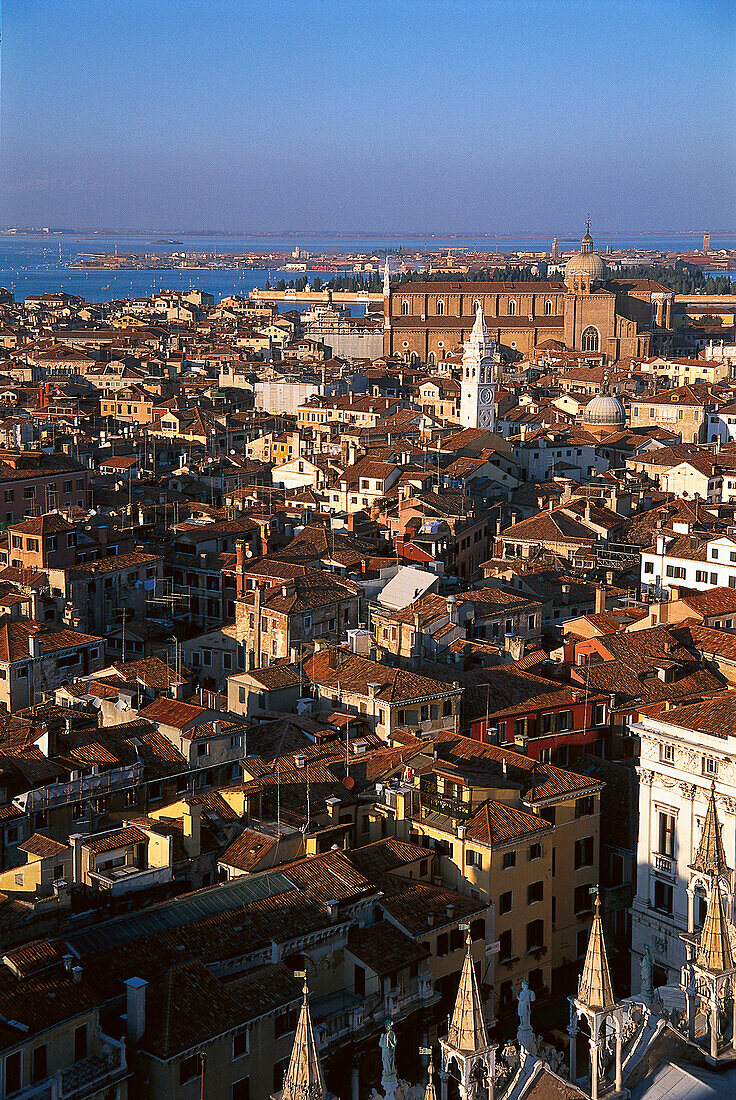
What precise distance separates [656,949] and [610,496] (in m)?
12.8

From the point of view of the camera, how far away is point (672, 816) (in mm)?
9477

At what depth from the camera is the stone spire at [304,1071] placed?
496 cm

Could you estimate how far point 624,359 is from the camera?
4953 cm

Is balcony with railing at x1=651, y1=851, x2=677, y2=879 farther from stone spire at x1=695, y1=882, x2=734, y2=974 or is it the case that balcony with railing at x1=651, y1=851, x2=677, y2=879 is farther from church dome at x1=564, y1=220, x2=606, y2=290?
church dome at x1=564, y1=220, x2=606, y2=290

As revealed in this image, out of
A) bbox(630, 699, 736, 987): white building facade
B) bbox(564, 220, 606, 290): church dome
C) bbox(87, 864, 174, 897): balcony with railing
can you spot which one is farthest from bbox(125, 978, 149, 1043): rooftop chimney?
bbox(564, 220, 606, 290): church dome

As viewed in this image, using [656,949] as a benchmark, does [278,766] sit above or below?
above

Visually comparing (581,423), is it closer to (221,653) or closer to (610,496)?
(610,496)

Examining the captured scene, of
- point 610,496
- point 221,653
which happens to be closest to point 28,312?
point 610,496

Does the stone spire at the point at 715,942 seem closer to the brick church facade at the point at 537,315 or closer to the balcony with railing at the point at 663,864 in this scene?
the balcony with railing at the point at 663,864

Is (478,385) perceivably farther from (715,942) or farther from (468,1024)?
(468,1024)

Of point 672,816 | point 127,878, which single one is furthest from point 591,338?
point 127,878

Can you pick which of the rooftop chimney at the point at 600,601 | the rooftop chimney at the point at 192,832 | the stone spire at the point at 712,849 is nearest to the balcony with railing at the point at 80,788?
the rooftop chimney at the point at 192,832

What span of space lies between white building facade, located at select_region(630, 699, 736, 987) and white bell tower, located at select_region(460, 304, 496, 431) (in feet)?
67.3

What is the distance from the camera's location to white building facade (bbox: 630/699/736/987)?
361 inches
